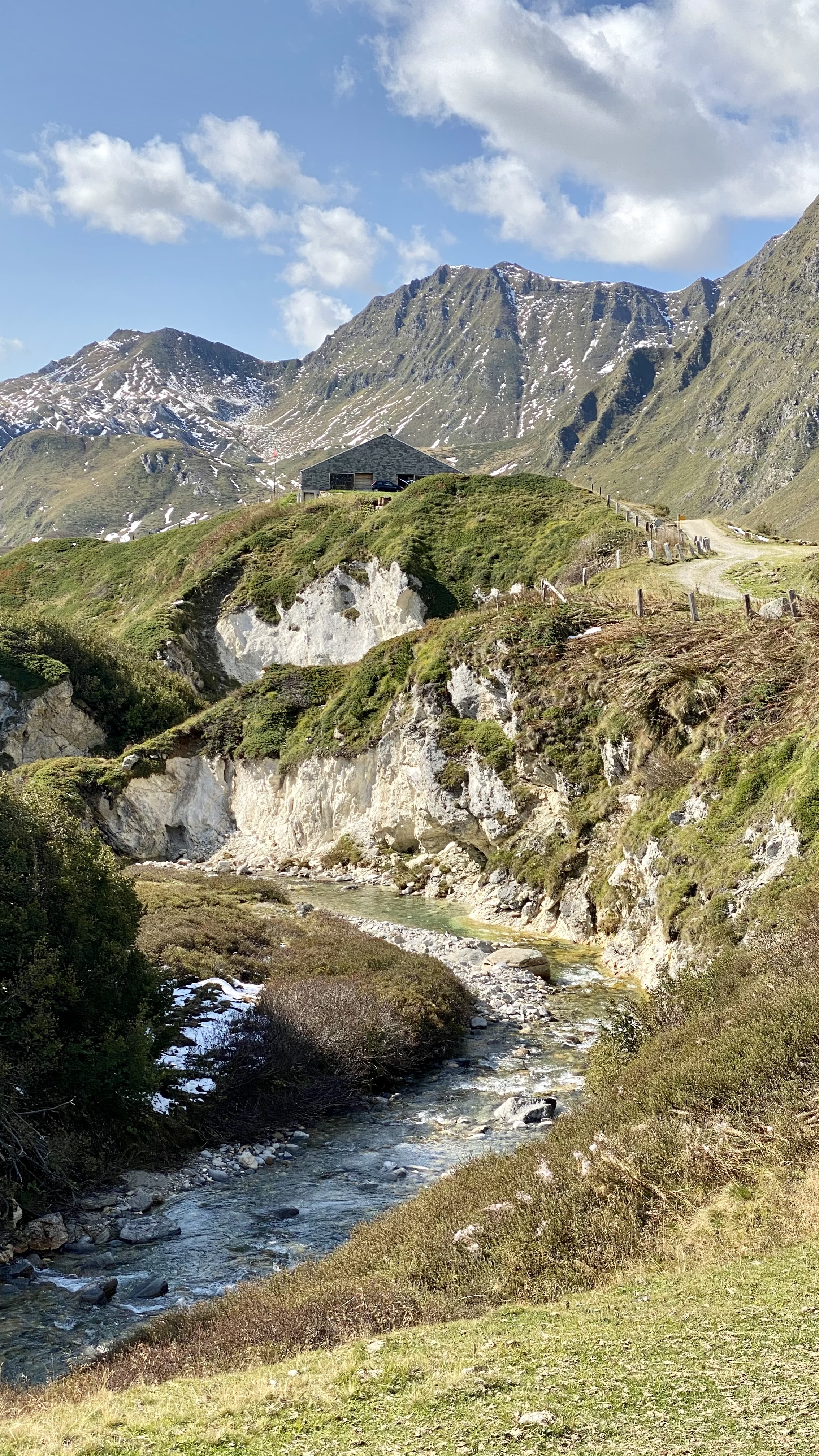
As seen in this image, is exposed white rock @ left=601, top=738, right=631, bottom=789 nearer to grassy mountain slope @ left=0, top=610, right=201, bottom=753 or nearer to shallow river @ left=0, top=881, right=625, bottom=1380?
shallow river @ left=0, top=881, right=625, bottom=1380

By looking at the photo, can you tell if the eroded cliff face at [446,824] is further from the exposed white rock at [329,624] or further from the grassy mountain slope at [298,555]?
the grassy mountain slope at [298,555]

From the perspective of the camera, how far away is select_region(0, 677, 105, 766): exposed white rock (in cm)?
5725

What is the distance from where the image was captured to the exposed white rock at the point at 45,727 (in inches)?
2254

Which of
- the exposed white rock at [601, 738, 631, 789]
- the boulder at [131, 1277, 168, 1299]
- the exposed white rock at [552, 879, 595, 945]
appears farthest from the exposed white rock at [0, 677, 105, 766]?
the boulder at [131, 1277, 168, 1299]

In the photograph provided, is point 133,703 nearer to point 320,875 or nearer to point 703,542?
point 320,875

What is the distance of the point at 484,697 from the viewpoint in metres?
38.7

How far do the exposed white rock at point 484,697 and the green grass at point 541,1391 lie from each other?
95.7ft

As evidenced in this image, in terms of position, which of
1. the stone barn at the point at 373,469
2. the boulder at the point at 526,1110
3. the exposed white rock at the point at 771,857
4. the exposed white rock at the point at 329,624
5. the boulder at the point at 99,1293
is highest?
the stone barn at the point at 373,469

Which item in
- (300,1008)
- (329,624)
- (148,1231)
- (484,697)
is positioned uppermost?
(329,624)

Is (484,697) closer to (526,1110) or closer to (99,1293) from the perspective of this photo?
(526,1110)

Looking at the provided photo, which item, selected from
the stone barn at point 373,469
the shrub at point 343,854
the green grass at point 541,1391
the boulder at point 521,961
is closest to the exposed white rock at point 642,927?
the boulder at point 521,961

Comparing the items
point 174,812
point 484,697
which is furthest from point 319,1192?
point 174,812

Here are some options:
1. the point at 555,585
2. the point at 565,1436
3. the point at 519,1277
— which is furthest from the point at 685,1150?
the point at 555,585

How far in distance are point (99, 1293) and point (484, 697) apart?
30230mm
